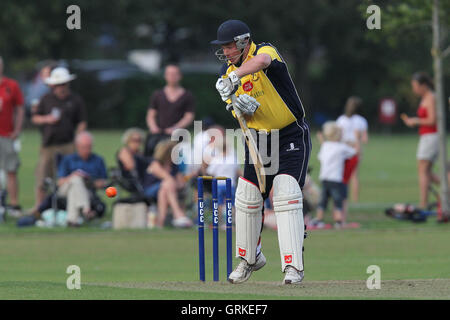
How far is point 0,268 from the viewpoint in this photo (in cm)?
1183

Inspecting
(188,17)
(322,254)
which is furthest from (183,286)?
(188,17)

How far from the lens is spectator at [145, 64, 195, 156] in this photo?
Answer: 56.1 feet

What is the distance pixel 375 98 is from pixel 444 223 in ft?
122

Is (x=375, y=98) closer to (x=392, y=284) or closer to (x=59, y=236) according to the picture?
(x=59, y=236)

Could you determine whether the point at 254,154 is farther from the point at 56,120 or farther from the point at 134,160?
the point at 56,120

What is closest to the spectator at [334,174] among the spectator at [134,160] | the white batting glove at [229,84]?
the spectator at [134,160]

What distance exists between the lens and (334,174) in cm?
1627

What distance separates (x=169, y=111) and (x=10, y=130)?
2.80 meters

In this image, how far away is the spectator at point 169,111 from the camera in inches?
674

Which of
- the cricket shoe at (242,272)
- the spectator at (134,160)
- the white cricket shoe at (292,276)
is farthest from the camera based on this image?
the spectator at (134,160)

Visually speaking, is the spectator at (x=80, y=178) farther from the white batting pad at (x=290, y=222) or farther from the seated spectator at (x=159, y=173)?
the white batting pad at (x=290, y=222)

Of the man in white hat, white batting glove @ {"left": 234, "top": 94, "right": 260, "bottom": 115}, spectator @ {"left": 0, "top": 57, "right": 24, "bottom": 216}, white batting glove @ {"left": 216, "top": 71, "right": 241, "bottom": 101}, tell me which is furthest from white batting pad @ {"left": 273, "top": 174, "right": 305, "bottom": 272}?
spectator @ {"left": 0, "top": 57, "right": 24, "bottom": 216}

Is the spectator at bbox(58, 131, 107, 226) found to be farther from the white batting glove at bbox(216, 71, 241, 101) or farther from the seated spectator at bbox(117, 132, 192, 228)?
the white batting glove at bbox(216, 71, 241, 101)

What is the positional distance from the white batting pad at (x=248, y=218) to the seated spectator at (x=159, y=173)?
6512mm
